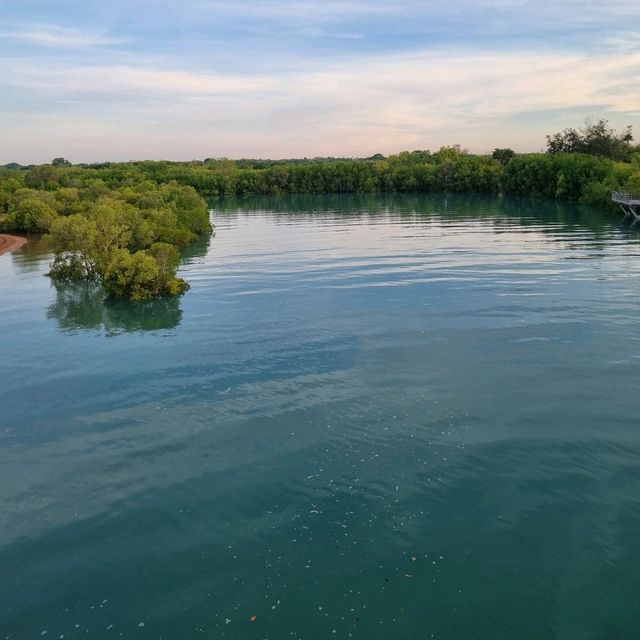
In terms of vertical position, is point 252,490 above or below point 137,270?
below

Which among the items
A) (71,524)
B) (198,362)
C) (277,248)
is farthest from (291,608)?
(277,248)

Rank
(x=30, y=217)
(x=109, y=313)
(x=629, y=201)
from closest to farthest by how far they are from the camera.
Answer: (x=109, y=313)
(x=629, y=201)
(x=30, y=217)

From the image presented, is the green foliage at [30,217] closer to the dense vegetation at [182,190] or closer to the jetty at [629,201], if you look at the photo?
the dense vegetation at [182,190]

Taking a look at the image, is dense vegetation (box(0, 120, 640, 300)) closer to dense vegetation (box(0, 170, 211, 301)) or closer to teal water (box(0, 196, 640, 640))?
dense vegetation (box(0, 170, 211, 301))

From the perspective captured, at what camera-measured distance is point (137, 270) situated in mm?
39531

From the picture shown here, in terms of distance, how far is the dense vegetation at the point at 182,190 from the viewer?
43.7m

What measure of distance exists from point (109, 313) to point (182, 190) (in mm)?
49959

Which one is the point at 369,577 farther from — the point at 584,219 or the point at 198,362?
the point at 584,219

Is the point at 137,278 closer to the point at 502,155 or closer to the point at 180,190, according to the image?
the point at 180,190

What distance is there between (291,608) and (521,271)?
1440 inches

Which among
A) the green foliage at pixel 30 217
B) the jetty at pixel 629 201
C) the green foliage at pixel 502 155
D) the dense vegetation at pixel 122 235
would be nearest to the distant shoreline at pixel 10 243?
the green foliage at pixel 30 217

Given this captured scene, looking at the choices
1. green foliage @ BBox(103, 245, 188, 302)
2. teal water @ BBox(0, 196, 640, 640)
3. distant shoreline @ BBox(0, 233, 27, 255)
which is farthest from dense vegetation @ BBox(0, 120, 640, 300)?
teal water @ BBox(0, 196, 640, 640)

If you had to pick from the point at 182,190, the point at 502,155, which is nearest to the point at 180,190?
the point at 182,190

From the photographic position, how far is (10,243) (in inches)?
2739
